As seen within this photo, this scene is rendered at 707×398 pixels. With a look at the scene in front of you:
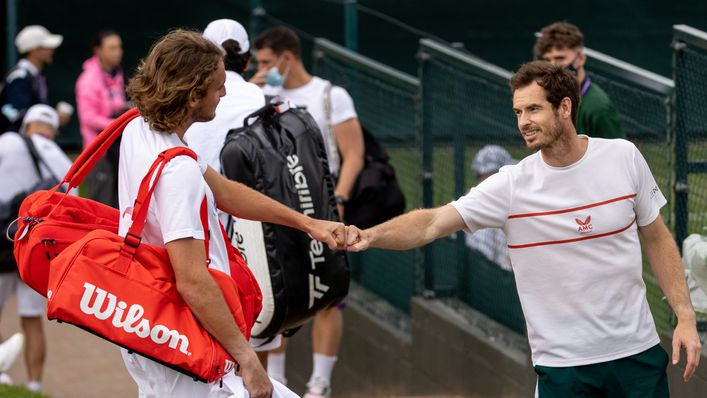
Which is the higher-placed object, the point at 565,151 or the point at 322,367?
the point at 565,151

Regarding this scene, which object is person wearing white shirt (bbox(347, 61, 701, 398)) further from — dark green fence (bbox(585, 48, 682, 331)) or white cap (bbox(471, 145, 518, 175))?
white cap (bbox(471, 145, 518, 175))

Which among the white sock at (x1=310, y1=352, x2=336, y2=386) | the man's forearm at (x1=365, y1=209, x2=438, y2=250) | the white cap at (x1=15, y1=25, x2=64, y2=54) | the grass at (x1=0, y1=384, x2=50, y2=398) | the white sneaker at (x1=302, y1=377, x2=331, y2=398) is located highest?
the man's forearm at (x1=365, y1=209, x2=438, y2=250)

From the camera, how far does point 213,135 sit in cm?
555

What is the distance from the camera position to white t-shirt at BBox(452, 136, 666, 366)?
13.6 feet

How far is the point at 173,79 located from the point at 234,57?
80.0 inches

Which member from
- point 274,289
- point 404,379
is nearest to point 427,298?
point 404,379

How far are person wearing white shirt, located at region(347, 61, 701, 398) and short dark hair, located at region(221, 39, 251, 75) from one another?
1880mm

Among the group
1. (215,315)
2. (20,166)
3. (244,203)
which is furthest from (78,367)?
(215,315)

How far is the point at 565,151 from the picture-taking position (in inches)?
165

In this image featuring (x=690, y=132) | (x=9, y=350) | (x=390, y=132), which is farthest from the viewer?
(x=390, y=132)

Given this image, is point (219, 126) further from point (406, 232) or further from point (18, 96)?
point (18, 96)

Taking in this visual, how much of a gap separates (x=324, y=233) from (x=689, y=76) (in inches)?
83.4

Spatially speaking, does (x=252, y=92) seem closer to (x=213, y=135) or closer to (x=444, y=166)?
(x=213, y=135)

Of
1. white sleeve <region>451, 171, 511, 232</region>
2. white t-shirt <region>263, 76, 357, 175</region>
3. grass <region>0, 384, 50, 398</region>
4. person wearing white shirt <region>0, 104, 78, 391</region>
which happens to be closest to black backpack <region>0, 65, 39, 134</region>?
person wearing white shirt <region>0, 104, 78, 391</region>
